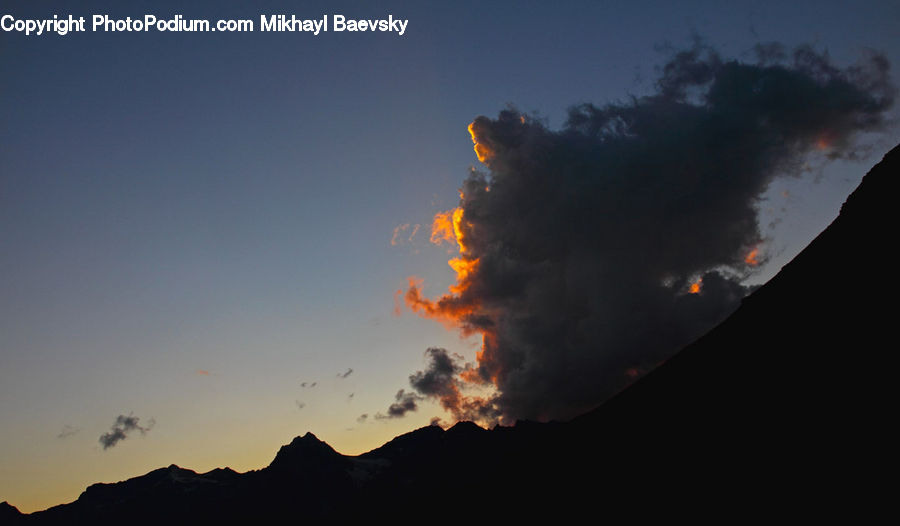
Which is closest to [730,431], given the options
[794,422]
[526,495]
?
[794,422]

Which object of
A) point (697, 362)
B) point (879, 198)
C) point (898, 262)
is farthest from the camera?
point (697, 362)

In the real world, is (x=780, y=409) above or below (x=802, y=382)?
below

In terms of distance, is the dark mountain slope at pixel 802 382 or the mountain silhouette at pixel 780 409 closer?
the mountain silhouette at pixel 780 409

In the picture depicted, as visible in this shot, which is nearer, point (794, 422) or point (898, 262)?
point (794, 422)

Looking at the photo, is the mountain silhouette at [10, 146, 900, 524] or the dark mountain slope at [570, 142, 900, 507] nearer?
the mountain silhouette at [10, 146, 900, 524]

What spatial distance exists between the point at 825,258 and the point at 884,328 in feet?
122

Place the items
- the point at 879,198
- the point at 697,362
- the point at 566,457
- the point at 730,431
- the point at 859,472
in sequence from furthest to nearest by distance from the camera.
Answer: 1. the point at 566,457
2. the point at 697,362
3. the point at 879,198
4. the point at 730,431
5. the point at 859,472

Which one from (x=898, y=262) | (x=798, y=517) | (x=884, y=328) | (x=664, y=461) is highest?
(x=898, y=262)

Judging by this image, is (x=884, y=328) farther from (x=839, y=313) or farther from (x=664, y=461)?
(x=664, y=461)

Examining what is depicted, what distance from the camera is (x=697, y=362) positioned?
141875 millimetres

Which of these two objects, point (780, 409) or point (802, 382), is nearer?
point (780, 409)

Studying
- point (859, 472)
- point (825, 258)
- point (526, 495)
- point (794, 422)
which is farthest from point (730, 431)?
point (526, 495)

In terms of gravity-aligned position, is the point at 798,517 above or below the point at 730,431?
below

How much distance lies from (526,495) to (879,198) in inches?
5068
